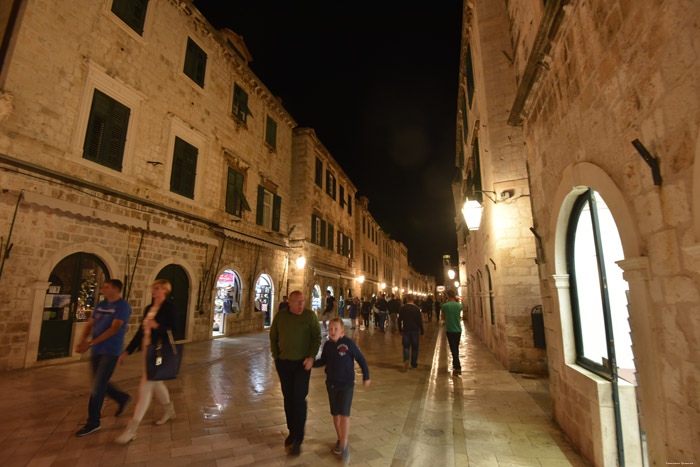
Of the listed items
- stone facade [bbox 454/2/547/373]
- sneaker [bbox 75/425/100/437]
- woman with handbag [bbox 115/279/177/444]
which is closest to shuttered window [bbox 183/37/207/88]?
stone facade [bbox 454/2/547/373]

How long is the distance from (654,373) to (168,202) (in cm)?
1127

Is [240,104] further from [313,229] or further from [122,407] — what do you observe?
[122,407]

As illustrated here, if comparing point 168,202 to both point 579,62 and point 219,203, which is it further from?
point 579,62

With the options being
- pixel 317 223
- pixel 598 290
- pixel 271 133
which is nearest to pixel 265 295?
pixel 317 223

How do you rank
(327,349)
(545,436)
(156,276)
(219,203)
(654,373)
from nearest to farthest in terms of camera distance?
(654,373)
(327,349)
(545,436)
(156,276)
(219,203)

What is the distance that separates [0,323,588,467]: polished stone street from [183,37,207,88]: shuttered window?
31.5ft

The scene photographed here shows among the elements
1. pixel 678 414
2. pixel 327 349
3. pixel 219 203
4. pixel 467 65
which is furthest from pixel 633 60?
pixel 219 203

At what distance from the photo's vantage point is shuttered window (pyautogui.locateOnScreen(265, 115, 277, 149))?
16.1 meters

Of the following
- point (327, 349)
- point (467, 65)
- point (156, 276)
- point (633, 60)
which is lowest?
point (327, 349)

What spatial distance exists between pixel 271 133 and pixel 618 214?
52.2 ft

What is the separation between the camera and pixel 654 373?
2.32 meters

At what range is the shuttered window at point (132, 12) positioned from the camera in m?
8.99

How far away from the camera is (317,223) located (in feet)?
63.9

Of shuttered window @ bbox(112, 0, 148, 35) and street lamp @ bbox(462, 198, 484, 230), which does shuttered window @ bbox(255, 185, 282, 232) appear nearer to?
shuttered window @ bbox(112, 0, 148, 35)
